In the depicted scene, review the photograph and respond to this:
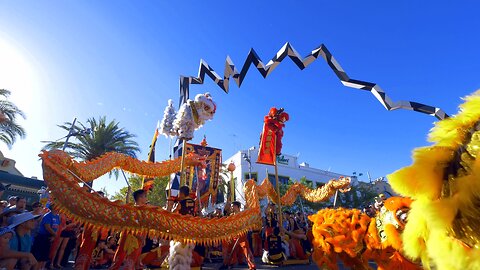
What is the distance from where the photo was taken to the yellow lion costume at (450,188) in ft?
3.67

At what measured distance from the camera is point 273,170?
3416 centimetres

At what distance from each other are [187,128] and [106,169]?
2013 mm

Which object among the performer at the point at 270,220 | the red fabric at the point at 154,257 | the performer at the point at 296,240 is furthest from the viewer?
the performer at the point at 296,240

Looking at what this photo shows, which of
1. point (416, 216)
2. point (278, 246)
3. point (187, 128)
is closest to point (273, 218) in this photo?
point (278, 246)

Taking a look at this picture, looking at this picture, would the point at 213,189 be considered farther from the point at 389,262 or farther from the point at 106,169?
the point at 389,262

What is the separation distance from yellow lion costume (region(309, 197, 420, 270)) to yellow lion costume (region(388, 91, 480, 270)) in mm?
1865

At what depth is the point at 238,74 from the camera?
349 inches

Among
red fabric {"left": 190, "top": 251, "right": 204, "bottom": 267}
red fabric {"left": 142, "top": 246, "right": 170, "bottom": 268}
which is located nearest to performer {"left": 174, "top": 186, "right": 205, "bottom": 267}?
red fabric {"left": 190, "top": 251, "right": 204, "bottom": 267}

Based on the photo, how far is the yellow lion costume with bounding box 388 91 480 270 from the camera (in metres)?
1.12

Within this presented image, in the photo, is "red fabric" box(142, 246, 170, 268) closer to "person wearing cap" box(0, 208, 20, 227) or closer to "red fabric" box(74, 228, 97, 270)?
"red fabric" box(74, 228, 97, 270)

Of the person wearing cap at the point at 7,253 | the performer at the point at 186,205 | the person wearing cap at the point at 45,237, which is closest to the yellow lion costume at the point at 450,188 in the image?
the performer at the point at 186,205

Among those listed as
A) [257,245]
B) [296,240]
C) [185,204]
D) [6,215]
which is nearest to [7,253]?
[6,215]

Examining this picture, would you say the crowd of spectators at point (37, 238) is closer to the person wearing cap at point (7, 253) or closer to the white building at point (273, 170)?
the person wearing cap at point (7, 253)

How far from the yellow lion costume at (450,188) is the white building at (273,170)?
2984cm
